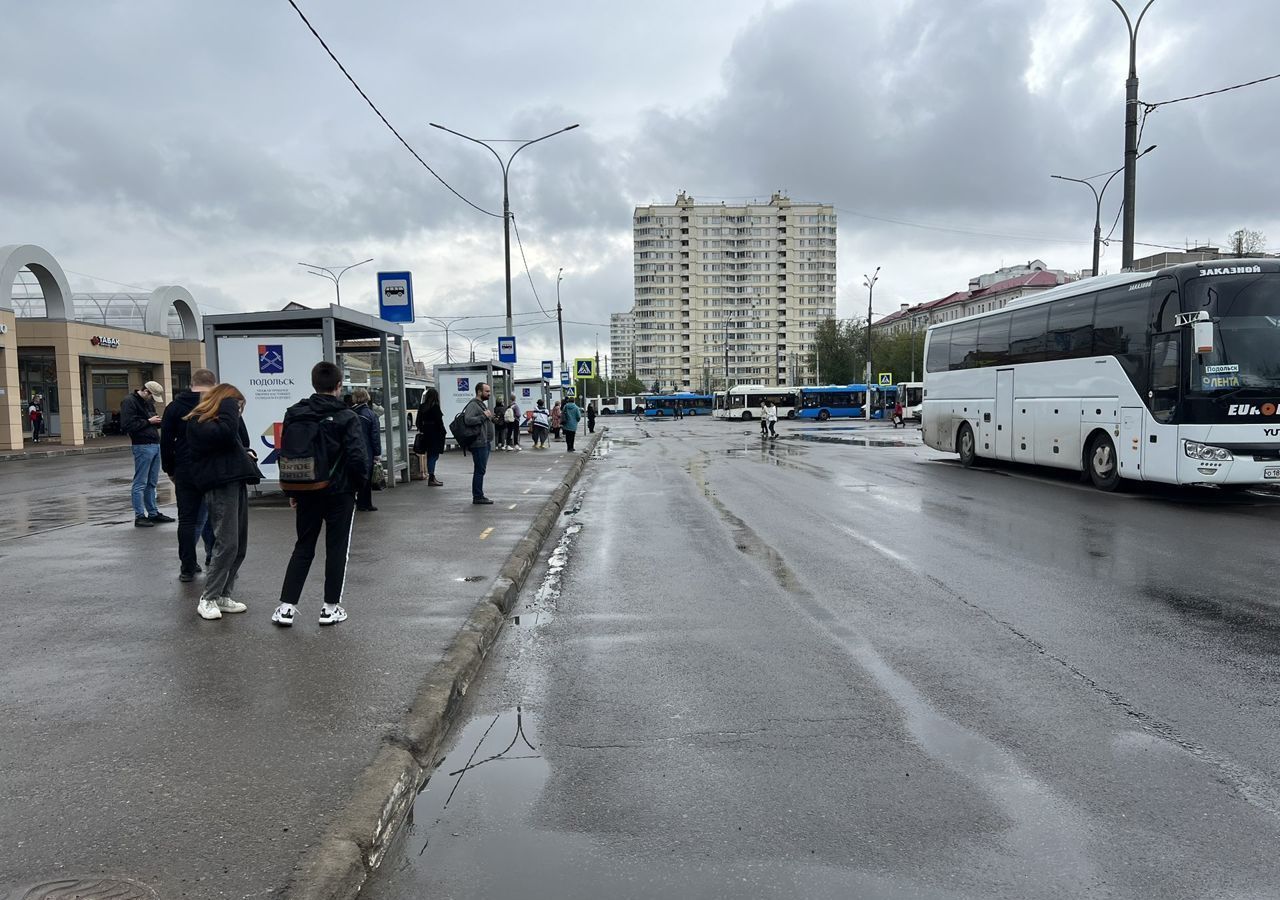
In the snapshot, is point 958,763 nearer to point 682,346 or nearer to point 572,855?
point 572,855

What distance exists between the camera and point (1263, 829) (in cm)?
335

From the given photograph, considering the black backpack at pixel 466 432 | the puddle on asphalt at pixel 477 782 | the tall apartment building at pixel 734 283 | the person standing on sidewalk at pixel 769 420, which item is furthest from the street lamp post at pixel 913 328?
the puddle on asphalt at pixel 477 782

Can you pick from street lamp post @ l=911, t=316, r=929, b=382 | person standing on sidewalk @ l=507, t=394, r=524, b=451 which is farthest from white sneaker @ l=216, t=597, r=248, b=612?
street lamp post @ l=911, t=316, r=929, b=382

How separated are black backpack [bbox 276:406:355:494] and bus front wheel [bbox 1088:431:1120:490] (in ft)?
42.8

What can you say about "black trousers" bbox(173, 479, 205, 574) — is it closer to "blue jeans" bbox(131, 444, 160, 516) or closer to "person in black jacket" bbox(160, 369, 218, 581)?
"person in black jacket" bbox(160, 369, 218, 581)

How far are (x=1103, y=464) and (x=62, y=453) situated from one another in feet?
103

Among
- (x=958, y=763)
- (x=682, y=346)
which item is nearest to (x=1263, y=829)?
(x=958, y=763)

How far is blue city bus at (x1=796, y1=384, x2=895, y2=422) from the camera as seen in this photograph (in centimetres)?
7062

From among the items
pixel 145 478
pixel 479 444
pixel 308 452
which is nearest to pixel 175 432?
pixel 308 452

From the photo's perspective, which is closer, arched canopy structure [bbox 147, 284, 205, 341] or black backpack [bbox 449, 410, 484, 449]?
black backpack [bbox 449, 410, 484, 449]

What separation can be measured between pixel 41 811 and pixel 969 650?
16.4ft

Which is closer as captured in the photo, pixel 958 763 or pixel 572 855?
pixel 572 855

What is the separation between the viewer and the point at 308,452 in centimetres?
578

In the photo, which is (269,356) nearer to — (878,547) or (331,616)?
(331,616)
